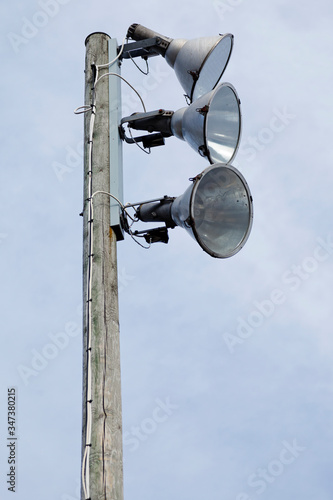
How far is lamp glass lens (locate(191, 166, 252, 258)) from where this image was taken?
491 cm

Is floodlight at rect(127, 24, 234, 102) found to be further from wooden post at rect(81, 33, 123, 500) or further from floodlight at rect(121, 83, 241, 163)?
wooden post at rect(81, 33, 123, 500)

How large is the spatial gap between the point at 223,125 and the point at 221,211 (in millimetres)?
759

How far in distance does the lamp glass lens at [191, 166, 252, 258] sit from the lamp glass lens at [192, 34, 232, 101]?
3.41ft

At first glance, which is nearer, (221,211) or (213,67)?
(221,211)

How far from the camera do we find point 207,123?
519cm

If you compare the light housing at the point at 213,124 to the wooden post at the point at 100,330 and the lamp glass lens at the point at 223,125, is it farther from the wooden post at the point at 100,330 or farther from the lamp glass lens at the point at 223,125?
the wooden post at the point at 100,330

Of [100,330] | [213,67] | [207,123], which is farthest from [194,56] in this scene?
[100,330]

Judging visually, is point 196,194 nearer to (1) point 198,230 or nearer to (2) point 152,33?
(1) point 198,230

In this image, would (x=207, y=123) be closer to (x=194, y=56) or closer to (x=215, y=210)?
(x=215, y=210)

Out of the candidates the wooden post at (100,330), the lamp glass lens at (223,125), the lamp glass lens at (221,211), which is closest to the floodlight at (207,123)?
the lamp glass lens at (223,125)

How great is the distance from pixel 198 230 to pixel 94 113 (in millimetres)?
1172

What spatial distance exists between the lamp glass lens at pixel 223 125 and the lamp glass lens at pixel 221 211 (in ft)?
0.98

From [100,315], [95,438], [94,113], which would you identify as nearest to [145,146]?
[94,113]

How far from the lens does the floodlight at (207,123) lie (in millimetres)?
5203
